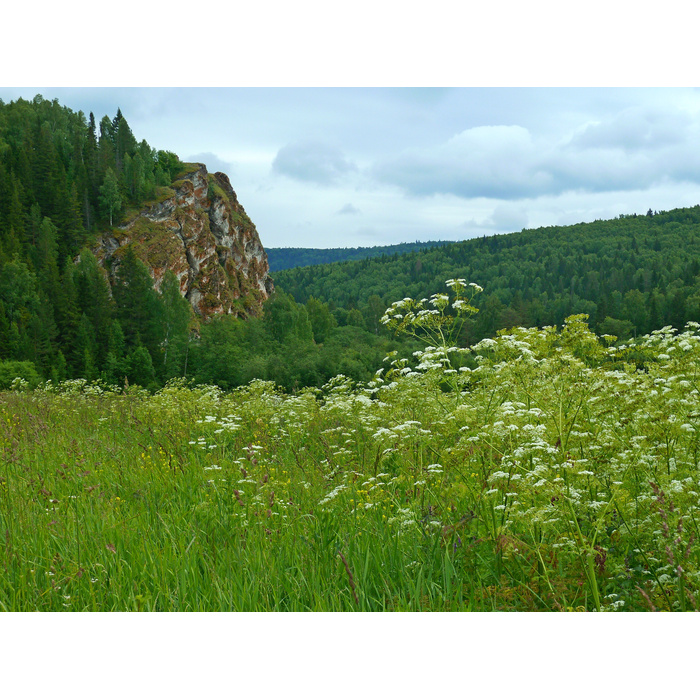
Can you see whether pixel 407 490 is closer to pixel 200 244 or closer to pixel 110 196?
pixel 110 196

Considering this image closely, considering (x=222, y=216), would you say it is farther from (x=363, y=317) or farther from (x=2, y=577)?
(x=2, y=577)

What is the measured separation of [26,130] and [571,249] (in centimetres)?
14642

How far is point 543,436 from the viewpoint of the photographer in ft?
11.8

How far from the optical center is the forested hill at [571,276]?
93250mm

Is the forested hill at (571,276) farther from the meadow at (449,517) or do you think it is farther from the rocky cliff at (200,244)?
the meadow at (449,517)

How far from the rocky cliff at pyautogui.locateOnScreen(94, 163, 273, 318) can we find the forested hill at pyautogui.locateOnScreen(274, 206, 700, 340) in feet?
117

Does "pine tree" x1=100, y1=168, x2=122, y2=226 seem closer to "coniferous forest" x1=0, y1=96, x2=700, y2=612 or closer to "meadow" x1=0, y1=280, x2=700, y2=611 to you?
"coniferous forest" x1=0, y1=96, x2=700, y2=612

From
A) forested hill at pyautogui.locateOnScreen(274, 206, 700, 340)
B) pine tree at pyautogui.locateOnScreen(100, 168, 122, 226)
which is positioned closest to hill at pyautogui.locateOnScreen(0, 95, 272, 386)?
pine tree at pyautogui.locateOnScreen(100, 168, 122, 226)

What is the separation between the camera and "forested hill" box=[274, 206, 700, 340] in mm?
93250

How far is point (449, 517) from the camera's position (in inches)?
139

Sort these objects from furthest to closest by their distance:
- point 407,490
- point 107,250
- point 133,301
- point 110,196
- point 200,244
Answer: point 200,244
point 110,196
point 107,250
point 133,301
point 407,490

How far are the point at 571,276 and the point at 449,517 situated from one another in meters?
152

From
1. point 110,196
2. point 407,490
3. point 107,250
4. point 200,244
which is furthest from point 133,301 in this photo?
point 407,490
